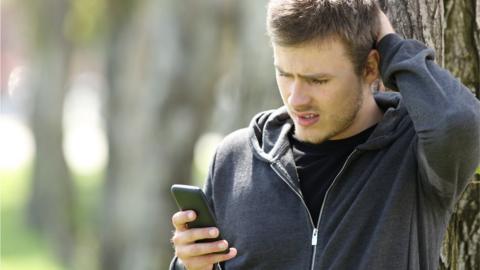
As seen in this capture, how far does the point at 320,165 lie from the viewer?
4363mm

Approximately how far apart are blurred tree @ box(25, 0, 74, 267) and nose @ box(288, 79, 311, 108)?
1792cm

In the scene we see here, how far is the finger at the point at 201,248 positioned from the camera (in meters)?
4.19

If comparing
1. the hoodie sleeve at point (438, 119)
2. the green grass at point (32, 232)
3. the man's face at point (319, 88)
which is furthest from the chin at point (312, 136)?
the green grass at point (32, 232)

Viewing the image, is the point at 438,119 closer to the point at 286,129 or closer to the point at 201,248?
the point at 286,129

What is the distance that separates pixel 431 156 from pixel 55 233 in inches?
776

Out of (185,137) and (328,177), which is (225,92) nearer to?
(185,137)

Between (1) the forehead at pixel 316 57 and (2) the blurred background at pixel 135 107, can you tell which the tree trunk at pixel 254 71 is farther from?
(1) the forehead at pixel 316 57

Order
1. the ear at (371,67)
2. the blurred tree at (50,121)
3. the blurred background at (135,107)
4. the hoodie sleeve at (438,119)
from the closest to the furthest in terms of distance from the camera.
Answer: the hoodie sleeve at (438,119) < the ear at (371,67) < the blurred background at (135,107) < the blurred tree at (50,121)

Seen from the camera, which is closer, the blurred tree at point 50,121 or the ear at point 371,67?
the ear at point 371,67

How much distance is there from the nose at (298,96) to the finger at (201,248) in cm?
57

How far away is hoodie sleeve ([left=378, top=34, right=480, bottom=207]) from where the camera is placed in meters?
4.04

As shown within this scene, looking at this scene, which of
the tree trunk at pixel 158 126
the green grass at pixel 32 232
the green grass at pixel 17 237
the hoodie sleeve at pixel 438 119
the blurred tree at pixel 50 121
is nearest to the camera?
the hoodie sleeve at pixel 438 119

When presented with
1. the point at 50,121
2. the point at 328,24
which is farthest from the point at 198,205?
the point at 50,121

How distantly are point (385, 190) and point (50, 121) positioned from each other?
20.1 m
